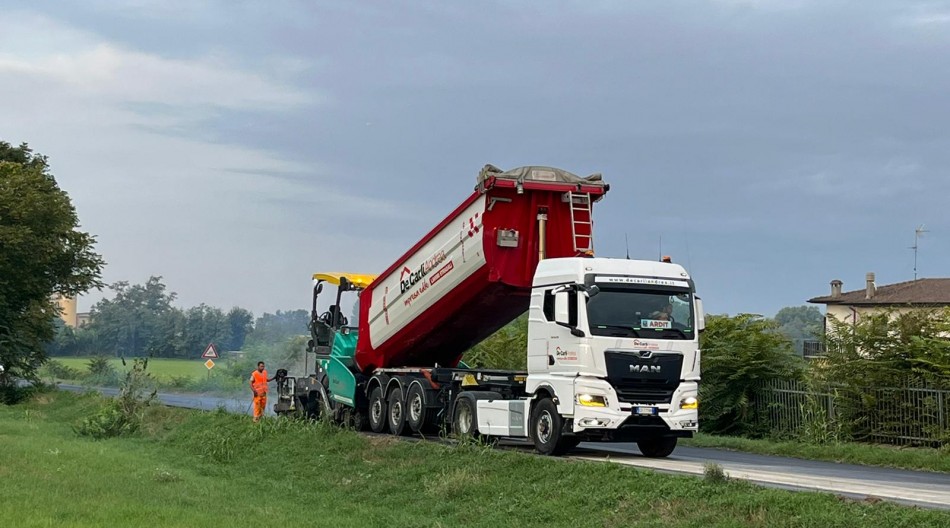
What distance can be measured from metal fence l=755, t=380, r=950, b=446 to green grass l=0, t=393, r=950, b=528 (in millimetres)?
9443

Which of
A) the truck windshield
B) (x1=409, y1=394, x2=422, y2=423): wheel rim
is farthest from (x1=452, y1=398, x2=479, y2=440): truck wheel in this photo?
the truck windshield

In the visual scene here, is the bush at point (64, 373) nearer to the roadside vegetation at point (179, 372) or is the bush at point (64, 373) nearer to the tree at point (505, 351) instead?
the roadside vegetation at point (179, 372)

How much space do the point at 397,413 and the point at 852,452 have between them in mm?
8919

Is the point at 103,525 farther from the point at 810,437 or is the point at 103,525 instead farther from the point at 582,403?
the point at 810,437

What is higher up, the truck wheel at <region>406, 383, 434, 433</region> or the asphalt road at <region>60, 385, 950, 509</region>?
the truck wheel at <region>406, 383, 434, 433</region>

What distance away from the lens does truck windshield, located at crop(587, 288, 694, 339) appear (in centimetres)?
1722

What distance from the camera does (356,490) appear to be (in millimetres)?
18047

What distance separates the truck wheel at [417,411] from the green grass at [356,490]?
95 centimetres

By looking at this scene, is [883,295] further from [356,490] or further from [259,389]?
[356,490]

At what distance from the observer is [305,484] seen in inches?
756

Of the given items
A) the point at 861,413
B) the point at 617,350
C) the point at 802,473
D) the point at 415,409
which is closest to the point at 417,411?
the point at 415,409

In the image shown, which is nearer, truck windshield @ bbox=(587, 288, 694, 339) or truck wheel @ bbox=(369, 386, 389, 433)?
truck windshield @ bbox=(587, 288, 694, 339)

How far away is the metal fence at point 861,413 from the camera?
73.5ft

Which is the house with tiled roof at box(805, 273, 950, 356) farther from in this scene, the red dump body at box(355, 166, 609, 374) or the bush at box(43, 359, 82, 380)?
the bush at box(43, 359, 82, 380)
